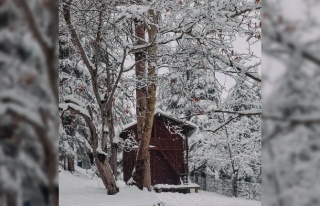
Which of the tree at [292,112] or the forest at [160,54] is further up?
the forest at [160,54]

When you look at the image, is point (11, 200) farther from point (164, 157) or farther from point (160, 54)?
point (164, 157)

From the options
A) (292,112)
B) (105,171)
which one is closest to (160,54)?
(105,171)

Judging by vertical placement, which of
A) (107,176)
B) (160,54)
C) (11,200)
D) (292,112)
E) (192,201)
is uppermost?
(160,54)

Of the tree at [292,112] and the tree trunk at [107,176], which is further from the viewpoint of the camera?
the tree trunk at [107,176]

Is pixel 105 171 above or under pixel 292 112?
under

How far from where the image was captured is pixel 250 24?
3.60m

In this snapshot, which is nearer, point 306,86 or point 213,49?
point 306,86

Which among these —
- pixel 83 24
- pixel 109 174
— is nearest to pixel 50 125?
pixel 83 24

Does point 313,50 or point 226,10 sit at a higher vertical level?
point 226,10

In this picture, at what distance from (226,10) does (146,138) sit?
382cm

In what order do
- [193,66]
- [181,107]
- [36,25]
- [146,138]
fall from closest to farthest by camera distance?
[36,25], [193,66], [146,138], [181,107]

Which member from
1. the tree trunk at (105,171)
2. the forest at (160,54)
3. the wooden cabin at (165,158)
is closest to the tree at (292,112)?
the forest at (160,54)

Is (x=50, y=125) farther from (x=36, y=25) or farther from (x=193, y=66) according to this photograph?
(x=193, y=66)

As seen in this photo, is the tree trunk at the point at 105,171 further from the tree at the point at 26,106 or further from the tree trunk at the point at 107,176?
the tree at the point at 26,106
